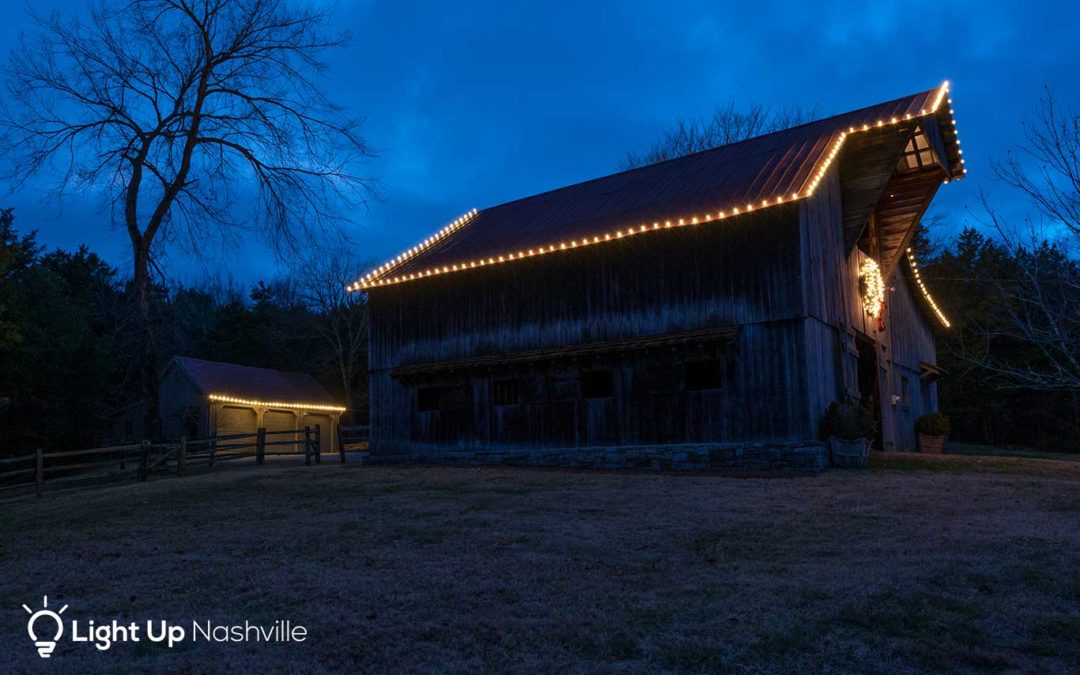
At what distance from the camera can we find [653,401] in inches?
711

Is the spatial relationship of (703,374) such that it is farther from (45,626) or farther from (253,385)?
(253,385)

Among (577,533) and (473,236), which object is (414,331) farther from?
(577,533)

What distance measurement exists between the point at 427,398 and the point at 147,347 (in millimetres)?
8631

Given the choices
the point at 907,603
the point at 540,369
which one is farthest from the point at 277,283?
the point at 907,603

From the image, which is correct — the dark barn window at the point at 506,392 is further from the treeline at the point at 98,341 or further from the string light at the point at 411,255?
the treeline at the point at 98,341

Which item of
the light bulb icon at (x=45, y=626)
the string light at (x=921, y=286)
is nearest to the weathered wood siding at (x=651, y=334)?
the string light at (x=921, y=286)

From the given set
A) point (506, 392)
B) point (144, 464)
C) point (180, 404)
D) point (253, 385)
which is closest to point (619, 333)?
point (506, 392)

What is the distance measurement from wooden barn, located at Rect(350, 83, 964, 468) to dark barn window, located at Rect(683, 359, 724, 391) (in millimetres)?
34

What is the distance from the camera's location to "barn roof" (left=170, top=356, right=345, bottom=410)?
36.2 meters

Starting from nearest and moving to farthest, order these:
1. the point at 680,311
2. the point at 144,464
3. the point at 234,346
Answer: the point at 680,311, the point at 144,464, the point at 234,346

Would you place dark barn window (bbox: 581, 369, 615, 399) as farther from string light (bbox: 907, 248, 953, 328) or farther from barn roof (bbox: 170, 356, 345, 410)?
barn roof (bbox: 170, 356, 345, 410)

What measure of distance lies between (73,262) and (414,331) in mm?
31530

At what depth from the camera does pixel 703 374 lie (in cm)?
1762

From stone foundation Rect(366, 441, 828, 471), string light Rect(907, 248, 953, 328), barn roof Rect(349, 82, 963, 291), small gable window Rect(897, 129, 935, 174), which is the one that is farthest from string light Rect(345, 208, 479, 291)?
string light Rect(907, 248, 953, 328)
